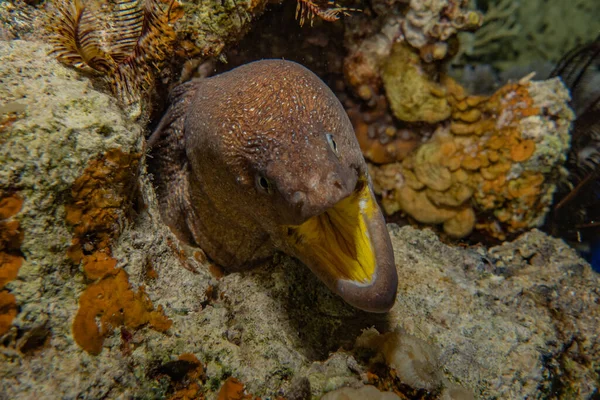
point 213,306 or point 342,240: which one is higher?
point 342,240

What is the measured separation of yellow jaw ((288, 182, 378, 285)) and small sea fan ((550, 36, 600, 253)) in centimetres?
294

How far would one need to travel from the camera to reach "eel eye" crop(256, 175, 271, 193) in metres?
1.83

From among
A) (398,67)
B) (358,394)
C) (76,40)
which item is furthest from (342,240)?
(398,67)

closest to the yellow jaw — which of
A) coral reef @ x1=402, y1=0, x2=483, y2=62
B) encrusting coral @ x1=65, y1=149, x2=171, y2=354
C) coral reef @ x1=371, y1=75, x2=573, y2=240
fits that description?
encrusting coral @ x1=65, y1=149, x2=171, y2=354

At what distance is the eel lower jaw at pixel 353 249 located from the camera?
1.71 meters

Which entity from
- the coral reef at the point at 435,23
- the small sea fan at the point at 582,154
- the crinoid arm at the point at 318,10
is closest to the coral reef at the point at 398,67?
the coral reef at the point at 435,23

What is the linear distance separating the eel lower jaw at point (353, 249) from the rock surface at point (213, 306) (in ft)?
1.16

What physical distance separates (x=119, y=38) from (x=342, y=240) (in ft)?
6.39

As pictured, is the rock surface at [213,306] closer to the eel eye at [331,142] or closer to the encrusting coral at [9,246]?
the encrusting coral at [9,246]

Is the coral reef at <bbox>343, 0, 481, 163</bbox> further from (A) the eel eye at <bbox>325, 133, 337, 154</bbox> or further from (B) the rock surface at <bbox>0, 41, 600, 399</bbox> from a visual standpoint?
(A) the eel eye at <bbox>325, 133, 337, 154</bbox>

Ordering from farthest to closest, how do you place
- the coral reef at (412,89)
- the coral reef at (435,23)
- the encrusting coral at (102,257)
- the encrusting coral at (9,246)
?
the coral reef at (412,89), the coral reef at (435,23), the encrusting coral at (102,257), the encrusting coral at (9,246)

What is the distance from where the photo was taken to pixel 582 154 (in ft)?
11.9

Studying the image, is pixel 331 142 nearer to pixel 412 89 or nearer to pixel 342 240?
pixel 342 240

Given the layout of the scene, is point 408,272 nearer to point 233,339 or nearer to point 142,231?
point 233,339
